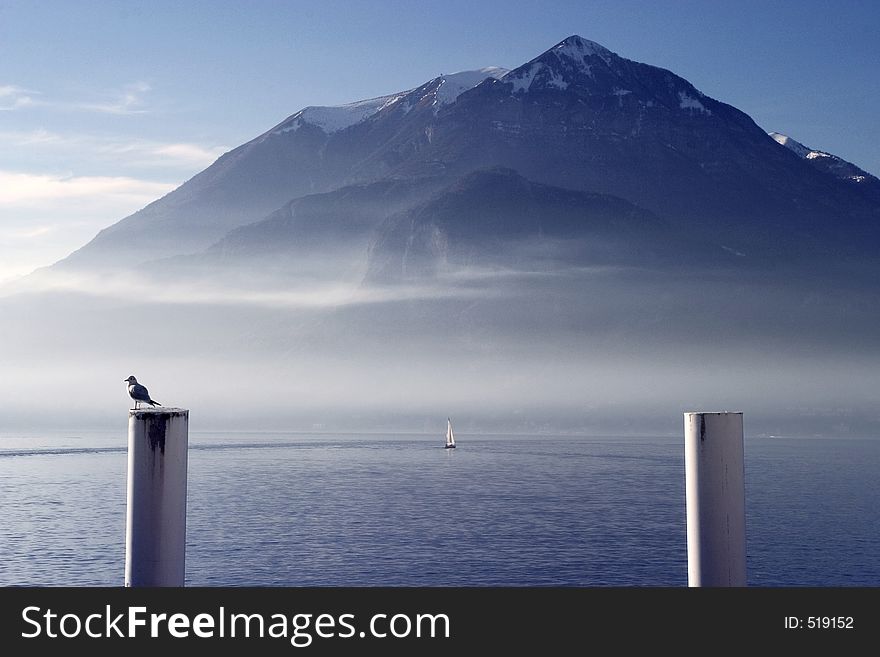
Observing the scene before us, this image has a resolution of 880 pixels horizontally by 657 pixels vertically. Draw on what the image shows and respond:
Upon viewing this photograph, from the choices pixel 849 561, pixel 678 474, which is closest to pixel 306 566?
pixel 849 561

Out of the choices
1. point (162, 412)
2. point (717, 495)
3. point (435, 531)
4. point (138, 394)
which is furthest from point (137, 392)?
point (435, 531)

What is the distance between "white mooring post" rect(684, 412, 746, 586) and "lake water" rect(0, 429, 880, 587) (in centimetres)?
3978

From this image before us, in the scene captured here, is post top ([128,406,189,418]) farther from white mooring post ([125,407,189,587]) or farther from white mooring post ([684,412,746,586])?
white mooring post ([684,412,746,586])

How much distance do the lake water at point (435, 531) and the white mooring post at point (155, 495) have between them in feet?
135

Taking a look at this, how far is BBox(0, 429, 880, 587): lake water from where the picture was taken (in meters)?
57.5

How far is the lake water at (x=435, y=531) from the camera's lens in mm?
57469

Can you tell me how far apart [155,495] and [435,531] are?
69.3 metres

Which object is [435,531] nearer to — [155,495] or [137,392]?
[137,392]

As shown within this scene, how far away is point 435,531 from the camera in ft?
261

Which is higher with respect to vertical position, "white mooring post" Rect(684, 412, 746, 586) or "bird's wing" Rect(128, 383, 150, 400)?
"bird's wing" Rect(128, 383, 150, 400)

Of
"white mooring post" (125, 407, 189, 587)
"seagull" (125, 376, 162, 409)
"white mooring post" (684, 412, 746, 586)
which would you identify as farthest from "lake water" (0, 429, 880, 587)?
"white mooring post" (125, 407, 189, 587)
